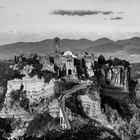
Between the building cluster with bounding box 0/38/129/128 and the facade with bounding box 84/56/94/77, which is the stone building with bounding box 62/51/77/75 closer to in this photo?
the building cluster with bounding box 0/38/129/128

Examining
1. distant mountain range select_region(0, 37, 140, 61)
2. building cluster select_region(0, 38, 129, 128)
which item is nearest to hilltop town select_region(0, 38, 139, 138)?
building cluster select_region(0, 38, 129, 128)

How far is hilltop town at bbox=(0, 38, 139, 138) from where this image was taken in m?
75.2

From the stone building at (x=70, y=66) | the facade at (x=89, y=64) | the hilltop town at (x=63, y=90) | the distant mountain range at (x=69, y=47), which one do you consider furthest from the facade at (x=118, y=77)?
the distant mountain range at (x=69, y=47)

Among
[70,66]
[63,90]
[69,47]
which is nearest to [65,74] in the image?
[70,66]

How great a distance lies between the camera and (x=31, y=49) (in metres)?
148

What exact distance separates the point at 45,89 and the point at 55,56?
24.6ft

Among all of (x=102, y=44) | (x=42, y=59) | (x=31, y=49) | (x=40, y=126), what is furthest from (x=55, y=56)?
(x=102, y=44)

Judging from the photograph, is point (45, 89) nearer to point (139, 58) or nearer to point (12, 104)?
point (12, 104)

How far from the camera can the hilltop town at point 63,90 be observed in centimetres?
7525

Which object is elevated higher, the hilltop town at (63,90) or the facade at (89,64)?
the facade at (89,64)

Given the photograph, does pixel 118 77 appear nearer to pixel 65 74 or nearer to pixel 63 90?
pixel 65 74

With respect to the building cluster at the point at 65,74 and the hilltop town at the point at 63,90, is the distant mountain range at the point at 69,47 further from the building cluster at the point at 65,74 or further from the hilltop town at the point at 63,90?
the hilltop town at the point at 63,90

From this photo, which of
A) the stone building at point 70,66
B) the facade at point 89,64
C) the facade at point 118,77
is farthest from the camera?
the facade at point 118,77

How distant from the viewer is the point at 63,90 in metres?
77.7
